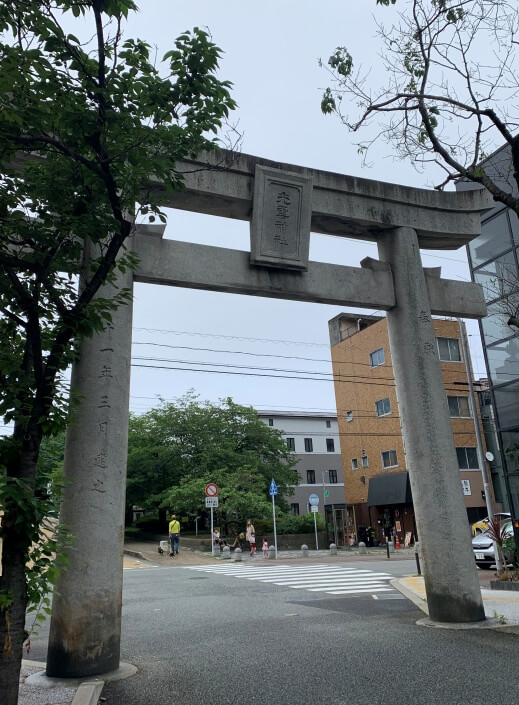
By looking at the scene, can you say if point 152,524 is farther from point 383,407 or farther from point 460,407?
point 460,407

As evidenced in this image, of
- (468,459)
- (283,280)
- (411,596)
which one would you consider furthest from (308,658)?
(468,459)

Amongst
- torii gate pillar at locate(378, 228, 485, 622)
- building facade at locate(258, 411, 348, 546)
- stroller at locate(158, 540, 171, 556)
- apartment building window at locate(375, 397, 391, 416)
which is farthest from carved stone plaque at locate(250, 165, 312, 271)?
building facade at locate(258, 411, 348, 546)

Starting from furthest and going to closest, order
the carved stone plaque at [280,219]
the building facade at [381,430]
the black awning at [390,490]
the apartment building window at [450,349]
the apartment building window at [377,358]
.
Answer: the apartment building window at [377,358] → the apartment building window at [450,349] → the building facade at [381,430] → the black awning at [390,490] → the carved stone plaque at [280,219]

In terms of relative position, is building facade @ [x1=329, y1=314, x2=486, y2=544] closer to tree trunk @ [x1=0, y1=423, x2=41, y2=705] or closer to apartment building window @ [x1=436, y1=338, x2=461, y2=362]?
apartment building window @ [x1=436, y1=338, x2=461, y2=362]

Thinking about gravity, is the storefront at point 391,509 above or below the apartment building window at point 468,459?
below

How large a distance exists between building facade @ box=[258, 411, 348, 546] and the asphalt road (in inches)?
1640

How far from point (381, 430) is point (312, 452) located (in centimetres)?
1868

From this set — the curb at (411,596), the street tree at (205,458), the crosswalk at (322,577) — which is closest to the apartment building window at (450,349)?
the street tree at (205,458)

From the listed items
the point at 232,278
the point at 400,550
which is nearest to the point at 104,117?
the point at 232,278

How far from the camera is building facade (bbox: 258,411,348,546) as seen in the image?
52.3 metres

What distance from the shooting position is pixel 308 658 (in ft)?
21.2

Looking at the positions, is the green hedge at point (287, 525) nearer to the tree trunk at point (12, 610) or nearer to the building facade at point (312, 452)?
the building facade at point (312, 452)

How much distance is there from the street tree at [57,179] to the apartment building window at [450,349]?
32518 millimetres

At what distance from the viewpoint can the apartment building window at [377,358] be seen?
36.8m
